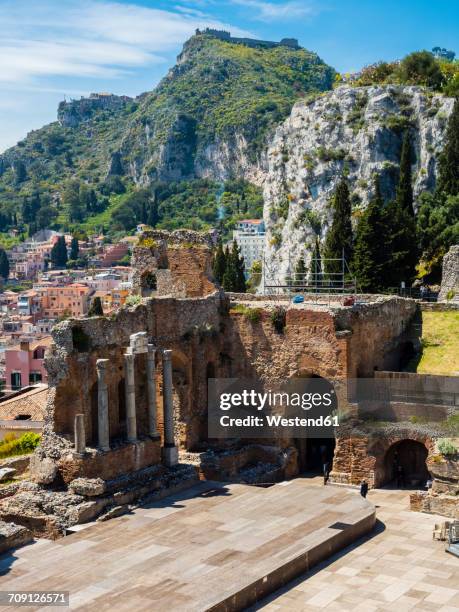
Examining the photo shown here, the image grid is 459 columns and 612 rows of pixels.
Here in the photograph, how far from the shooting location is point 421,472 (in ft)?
103

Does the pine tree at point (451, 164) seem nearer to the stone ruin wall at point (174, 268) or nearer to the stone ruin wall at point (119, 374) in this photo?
the stone ruin wall at point (174, 268)

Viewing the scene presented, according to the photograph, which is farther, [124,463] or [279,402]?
[279,402]

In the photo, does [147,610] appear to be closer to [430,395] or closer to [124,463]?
[124,463]

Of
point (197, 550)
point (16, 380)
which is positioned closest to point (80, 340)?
point (197, 550)

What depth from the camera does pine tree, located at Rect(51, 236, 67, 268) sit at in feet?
636

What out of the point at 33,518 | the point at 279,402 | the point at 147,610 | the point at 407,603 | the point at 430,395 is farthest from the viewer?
the point at 279,402

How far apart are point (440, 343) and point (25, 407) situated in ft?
57.6

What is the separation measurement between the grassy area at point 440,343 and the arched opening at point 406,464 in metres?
3.00

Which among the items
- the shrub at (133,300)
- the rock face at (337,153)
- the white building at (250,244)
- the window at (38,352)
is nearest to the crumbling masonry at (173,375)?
the shrub at (133,300)

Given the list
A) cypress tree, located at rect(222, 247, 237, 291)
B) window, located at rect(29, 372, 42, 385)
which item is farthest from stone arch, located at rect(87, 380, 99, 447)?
window, located at rect(29, 372, 42, 385)

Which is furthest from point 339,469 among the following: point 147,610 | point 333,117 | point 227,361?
point 333,117

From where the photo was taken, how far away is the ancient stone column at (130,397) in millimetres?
28859

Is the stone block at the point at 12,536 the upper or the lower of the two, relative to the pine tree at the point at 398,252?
lower

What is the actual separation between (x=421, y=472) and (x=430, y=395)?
2.68m
